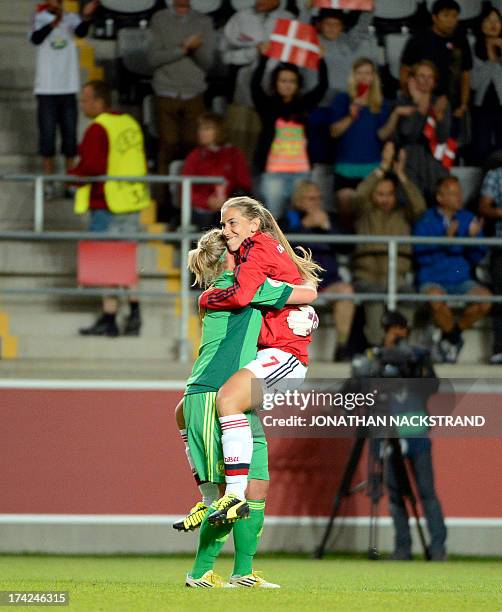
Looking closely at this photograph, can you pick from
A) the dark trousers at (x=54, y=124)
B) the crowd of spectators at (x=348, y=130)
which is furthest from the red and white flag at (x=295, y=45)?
the dark trousers at (x=54, y=124)

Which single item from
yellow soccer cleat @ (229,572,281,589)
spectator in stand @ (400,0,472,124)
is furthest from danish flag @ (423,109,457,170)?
yellow soccer cleat @ (229,572,281,589)

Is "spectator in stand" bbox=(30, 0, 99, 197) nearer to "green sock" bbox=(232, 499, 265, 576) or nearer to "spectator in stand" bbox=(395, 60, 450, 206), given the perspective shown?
"spectator in stand" bbox=(395, 60, 450, 206)

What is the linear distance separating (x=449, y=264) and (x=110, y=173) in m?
2.81

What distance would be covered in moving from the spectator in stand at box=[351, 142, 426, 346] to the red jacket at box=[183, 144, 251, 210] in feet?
3.22

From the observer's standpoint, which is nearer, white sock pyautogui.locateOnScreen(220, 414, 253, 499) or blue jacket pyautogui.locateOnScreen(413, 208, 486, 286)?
white sock pyautogui.locateOnScreen(220, 414, 253, 499)

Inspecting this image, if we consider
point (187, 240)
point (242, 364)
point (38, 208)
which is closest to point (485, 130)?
point (187, 240)

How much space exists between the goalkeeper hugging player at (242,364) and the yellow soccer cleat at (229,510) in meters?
0.11

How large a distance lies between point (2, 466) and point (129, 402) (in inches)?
40.6

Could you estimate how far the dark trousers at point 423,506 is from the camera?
33.0ft

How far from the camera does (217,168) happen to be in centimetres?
1122

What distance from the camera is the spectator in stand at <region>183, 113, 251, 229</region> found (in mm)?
11108

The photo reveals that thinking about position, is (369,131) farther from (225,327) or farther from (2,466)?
(225,327)

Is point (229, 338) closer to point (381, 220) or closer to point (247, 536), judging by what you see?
point (247, 536)

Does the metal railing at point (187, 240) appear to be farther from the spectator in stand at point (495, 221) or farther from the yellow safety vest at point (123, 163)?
the spectator in stand at point (495, 221)
